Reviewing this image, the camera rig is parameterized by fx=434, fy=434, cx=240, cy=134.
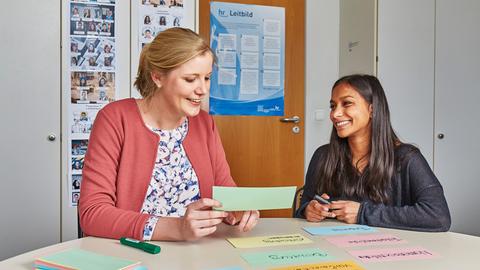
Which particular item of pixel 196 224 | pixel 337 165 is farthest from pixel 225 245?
pixel 337 165

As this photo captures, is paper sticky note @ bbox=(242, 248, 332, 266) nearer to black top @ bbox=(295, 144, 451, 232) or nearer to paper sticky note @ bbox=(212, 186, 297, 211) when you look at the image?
paper sticky note @ bbox=(212, 186, 297, 211)

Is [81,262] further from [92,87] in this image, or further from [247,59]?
[247,59]

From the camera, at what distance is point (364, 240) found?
119 cm

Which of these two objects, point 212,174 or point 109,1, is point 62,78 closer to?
point 109,1

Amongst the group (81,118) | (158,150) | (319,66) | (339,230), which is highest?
(319,66)

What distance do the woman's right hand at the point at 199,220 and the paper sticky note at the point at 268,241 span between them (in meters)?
0.08

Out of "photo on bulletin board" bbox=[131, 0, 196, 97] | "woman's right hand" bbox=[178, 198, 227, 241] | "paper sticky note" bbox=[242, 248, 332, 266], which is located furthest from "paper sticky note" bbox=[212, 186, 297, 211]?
"photo on bulletin board" bbox=[131, 0, 196, 97]

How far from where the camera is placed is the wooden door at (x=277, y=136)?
3420 mm

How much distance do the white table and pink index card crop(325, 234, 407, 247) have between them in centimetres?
3

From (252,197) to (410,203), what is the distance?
2.39 feet

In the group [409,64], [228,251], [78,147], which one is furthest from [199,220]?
[409,64]

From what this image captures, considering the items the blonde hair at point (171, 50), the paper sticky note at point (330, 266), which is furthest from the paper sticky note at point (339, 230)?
the blonde hair at point (171, 50)

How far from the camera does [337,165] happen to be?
172 centimetres

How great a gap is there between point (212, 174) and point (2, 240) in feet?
6.19
